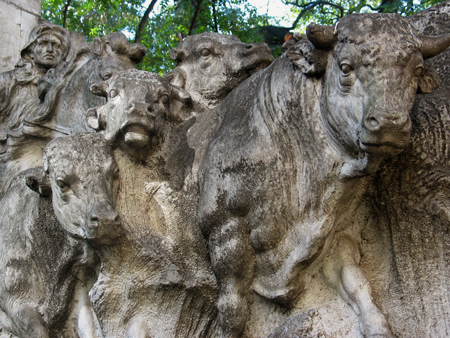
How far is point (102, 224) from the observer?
11.8ft

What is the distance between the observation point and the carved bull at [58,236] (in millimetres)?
3746

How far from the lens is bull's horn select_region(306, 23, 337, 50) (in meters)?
3.01

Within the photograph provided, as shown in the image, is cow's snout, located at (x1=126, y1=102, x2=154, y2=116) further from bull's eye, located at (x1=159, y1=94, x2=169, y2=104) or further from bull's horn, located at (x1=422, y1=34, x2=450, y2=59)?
bull's horn, located at (x1=422, y1=34, x2=450, y2=59)

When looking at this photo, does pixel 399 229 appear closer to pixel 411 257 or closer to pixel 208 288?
pixel 411 257

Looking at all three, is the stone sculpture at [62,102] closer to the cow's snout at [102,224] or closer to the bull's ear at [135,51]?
the bull's ear at [135,51]

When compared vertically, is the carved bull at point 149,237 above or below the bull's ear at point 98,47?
below

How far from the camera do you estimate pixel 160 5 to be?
35.0 ft

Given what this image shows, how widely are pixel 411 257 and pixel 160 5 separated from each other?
319 inches

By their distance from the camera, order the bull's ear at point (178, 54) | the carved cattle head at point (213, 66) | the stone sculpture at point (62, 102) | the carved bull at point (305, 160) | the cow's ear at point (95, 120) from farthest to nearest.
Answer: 1. the stone sculpture at point (62, 102)
2. the bull's ear at point (178, 54)
3. the carved cattle head at point (213, 66)
4. the cow's ear at point (95, 120)
5. the carved bull at point (305, 160)

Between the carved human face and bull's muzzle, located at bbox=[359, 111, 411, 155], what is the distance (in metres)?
3.42

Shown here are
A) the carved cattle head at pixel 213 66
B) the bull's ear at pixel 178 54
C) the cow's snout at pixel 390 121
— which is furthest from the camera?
the bull's ear at pixel 178 54

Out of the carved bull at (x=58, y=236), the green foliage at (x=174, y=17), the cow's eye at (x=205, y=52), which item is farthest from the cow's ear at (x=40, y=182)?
the green foliage at (x=174, y=17)

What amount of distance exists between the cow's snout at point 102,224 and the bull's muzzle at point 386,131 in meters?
1.47

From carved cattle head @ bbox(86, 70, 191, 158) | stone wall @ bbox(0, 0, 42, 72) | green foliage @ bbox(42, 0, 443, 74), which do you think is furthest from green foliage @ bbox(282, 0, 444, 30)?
carved cattle head @ bbox(86, 70, 191, 158)
